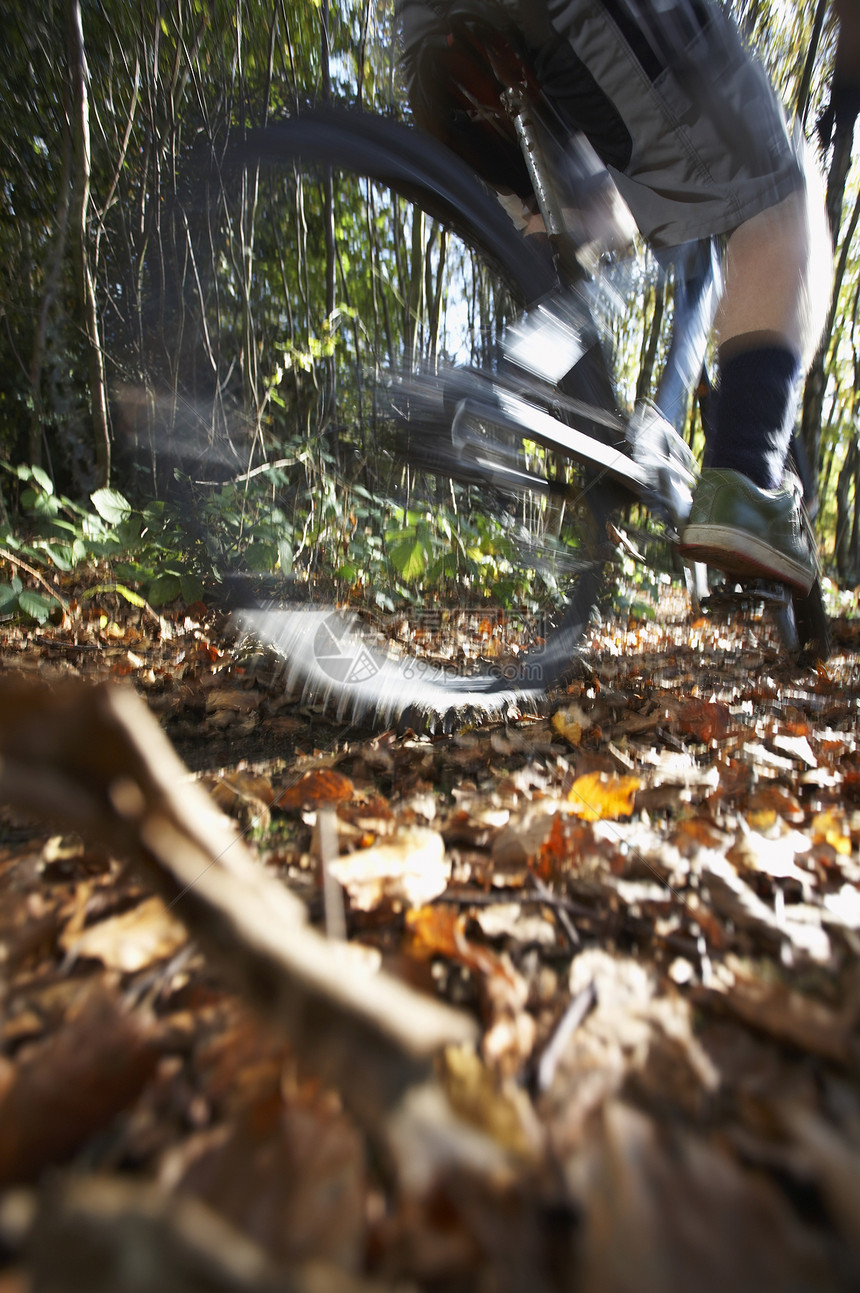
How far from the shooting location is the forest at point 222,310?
1599 millimetres

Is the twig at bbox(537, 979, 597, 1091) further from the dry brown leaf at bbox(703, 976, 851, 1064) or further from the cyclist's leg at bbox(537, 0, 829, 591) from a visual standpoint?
the cyclist's leg at bbox(537, 0, 829, 591)

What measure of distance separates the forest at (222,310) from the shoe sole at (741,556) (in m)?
0.48

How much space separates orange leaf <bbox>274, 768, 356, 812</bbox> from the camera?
1003 millimetres

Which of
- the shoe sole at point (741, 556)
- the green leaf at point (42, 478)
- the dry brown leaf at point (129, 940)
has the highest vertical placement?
the green leaf at point (42, 478)

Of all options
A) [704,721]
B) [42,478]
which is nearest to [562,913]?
[704,721]

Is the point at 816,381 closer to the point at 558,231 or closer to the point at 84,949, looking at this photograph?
the point at 558,231

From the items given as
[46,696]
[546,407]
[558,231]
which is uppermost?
[558,231]

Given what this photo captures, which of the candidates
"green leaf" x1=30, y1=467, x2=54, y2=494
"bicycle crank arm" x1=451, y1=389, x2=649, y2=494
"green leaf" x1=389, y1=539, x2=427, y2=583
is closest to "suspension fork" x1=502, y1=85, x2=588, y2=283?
"bicycle crank arm" x1=451, y1=389, x2=649, y2=494

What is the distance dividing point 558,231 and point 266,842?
1.67 meters

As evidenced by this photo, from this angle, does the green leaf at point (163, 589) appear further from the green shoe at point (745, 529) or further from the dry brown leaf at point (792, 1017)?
the dry brown leaf at point (792, 1017)

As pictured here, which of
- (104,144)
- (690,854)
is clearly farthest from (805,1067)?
(104,144)

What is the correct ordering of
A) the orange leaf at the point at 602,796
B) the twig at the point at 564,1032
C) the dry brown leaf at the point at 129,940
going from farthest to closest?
the orange leaf at the point at 602,796
the dry brown leaf at the point at 129,940
the twig at the point at 564,1032

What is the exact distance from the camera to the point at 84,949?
580 mm

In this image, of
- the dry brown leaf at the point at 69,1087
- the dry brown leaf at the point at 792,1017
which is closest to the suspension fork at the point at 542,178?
the dry brown leaf at the point at 792,1017
